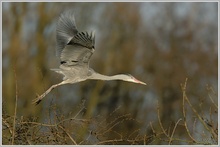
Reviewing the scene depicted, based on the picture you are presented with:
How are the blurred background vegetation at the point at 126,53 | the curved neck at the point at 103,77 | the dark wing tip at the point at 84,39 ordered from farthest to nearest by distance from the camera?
the blurred background vegetation at the point at 126,53 → the curved neck at the point at 103,77 → the dark wing tip at the point at 84,39

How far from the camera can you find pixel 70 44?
5145 millimetres

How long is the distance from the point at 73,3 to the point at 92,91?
7.06ft

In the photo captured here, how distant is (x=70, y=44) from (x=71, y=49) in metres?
0.12

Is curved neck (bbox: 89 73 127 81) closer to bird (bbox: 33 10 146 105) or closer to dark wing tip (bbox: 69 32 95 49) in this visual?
bird (bbox: 33 10 146 105)

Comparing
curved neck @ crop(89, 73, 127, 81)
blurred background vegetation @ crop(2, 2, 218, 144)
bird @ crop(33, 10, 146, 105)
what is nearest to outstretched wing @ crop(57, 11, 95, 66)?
bird @ crop(33, 10, 146, 105)

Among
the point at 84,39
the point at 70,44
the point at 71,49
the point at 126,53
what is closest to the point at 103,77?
the point at 71,49

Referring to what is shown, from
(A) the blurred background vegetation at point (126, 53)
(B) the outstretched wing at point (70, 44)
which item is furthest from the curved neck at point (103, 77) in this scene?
(A) the blurred background vegetation at point (126, 53)

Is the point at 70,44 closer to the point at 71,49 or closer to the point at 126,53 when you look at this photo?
the point at 71,49

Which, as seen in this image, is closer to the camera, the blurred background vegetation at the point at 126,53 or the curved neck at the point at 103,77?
the curved neck at the point at 103,77

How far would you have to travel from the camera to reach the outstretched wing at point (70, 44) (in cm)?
507

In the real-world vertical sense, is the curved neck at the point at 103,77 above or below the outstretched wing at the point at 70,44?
below

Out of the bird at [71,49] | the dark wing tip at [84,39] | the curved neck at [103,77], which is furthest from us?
the curved neck at [103,77]

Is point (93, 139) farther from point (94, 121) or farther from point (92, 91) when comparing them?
point (92, 91)

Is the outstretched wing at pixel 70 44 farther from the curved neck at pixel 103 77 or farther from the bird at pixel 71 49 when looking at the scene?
the curved neck at pixel 103 77
